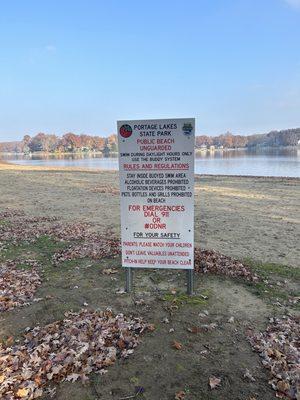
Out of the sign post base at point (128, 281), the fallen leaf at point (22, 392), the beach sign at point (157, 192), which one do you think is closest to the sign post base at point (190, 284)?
the beach sign at point (157, 192)

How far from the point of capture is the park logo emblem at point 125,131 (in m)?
5.83

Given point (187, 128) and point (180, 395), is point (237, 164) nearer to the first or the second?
point (187, 128)

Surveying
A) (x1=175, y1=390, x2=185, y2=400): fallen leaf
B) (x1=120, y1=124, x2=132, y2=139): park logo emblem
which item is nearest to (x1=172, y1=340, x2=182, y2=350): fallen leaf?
(x1=175, y1=390, x2=185, y2=400): fallen leaf

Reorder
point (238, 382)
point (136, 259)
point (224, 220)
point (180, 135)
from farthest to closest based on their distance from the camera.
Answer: point (224, 220) < point (136, 259) < point (180, 135) < point (238, 382)

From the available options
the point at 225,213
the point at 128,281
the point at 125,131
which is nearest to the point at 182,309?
the point at 128,281

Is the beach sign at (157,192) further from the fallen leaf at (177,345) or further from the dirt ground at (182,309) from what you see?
the fallen leaf at (177,345)

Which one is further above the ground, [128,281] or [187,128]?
[187,128]

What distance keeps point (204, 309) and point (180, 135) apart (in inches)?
112

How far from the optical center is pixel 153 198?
6.01m

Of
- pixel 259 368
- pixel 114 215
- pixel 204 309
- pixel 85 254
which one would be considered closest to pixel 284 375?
pixel 259 368

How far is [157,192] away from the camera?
597 centimetres

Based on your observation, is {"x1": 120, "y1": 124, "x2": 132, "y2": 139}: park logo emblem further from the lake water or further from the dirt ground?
the lake water

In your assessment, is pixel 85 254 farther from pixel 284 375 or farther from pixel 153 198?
pixel 284 375

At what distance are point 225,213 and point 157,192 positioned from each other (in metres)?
9.56
